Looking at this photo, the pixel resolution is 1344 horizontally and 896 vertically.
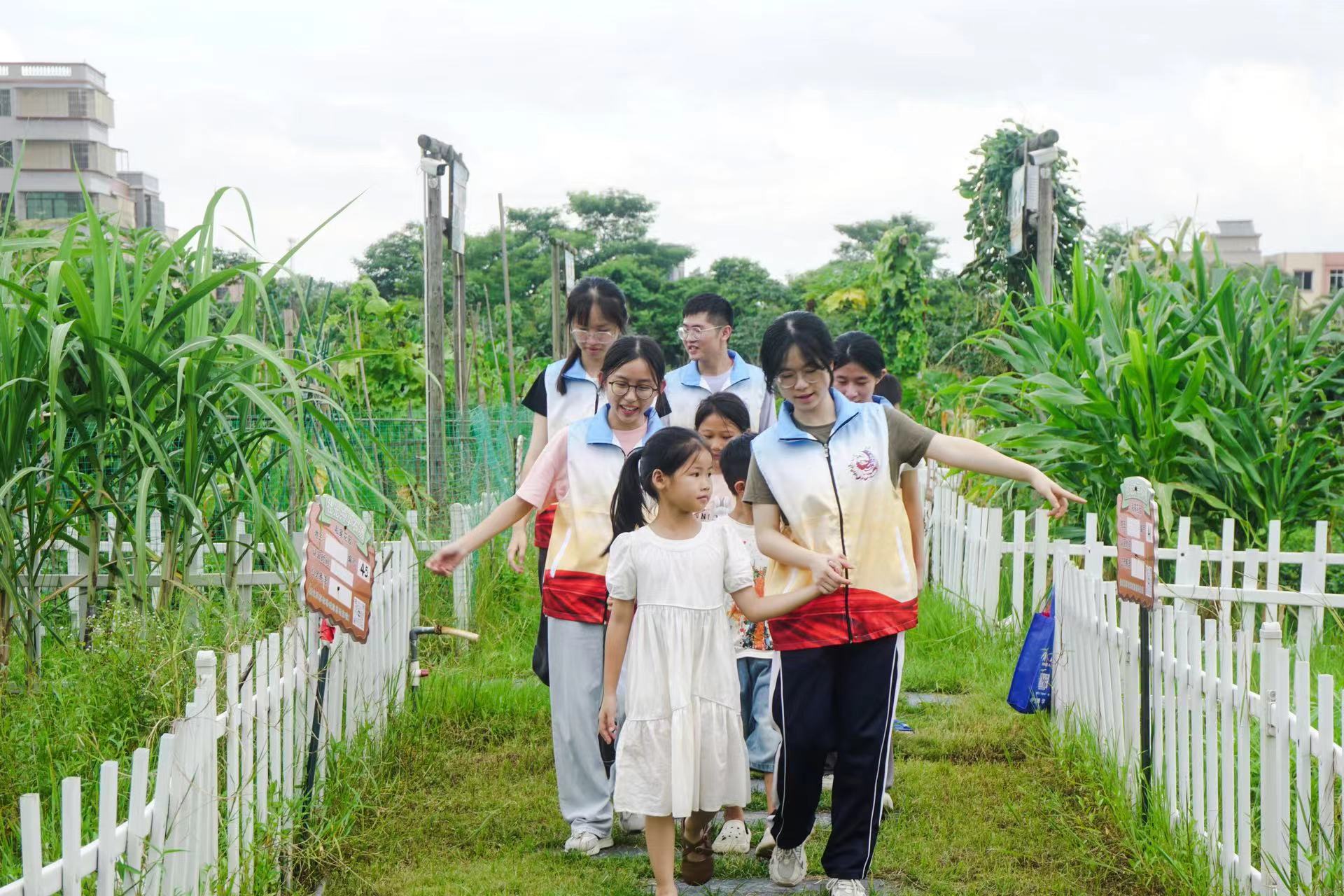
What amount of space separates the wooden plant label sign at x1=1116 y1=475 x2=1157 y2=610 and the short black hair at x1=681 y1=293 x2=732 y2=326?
1.72 metres

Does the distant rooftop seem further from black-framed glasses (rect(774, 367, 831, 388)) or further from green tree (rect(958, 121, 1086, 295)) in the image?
black-framed glasses (rect(774, 367, 831, 388))

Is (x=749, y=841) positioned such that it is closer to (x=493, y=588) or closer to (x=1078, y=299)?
(x=493, y=588)

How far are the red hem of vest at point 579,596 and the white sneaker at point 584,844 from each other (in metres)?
0.67

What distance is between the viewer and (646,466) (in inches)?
154

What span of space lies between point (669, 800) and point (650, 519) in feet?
3.20

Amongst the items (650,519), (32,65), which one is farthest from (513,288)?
(650,519)

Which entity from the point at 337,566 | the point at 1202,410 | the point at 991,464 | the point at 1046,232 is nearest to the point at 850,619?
the point at 991,464

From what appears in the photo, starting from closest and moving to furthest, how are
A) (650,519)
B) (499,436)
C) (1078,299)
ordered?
(650,519), (1078,299), (499,436)

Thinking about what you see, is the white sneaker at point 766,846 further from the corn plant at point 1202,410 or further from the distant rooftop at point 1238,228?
the distant rooftop at point 1238,228

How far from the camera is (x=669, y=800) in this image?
3775mm

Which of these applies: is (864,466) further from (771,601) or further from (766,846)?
(766,846)

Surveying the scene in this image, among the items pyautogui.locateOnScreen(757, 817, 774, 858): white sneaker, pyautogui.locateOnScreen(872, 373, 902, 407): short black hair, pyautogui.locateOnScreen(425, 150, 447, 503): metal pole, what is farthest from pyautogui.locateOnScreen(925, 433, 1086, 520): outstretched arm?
pyautogui.locateOnScreen(425, 150, 447, 503): metal pole

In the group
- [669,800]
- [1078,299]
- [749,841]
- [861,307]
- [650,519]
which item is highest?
[861,307]

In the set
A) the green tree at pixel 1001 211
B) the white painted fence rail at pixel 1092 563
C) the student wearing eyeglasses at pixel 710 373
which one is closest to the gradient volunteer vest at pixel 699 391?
the student wearing eyeglasses at pixel 710 373
